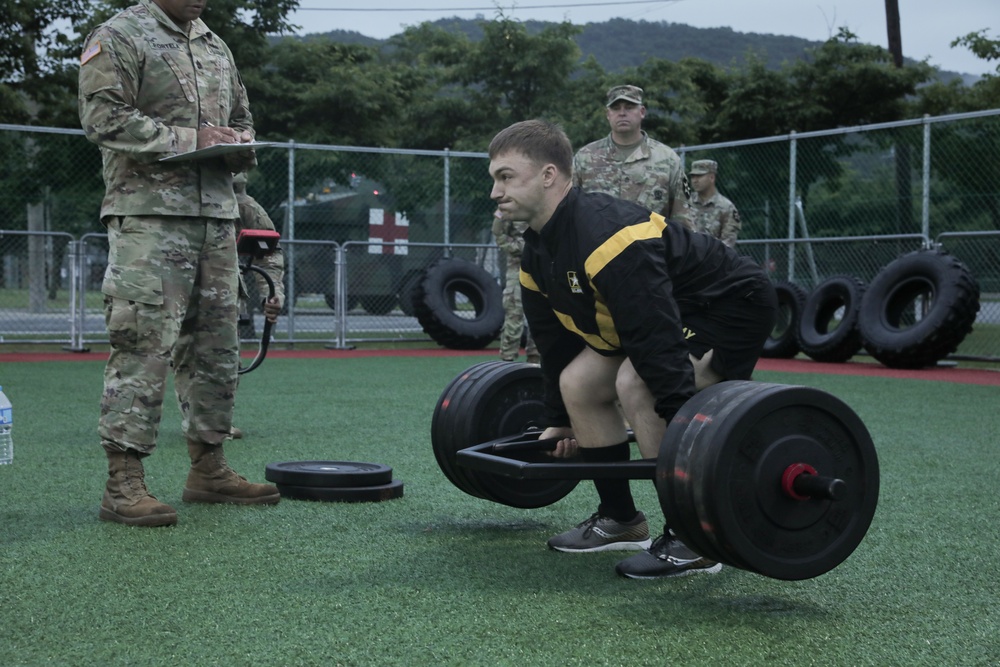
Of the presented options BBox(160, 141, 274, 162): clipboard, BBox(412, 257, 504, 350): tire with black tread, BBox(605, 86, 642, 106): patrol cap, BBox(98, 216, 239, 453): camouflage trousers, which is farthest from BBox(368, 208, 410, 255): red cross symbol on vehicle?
BBox(160, 141, 274, 162): clipboard

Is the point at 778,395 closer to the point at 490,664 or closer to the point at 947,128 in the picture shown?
the point at 490,664

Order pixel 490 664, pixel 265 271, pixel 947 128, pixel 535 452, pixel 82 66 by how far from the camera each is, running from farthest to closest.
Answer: pixel 947 128 → pixel 265 271 → pixel 82 66 → pixel 535 452 → pixel 490 664

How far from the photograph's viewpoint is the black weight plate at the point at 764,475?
2.58 meters

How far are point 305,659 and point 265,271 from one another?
3.64 metres

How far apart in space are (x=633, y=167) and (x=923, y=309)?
18.2 ft

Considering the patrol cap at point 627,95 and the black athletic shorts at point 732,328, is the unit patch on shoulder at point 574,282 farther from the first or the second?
the patrol cap at point 627,95

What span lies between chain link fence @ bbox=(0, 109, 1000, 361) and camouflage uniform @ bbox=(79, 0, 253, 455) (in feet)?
26.5

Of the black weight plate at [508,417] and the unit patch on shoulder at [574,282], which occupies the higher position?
the unit patch on shoulder at [574,282]

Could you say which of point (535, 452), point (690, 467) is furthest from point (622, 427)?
point (690, 467)

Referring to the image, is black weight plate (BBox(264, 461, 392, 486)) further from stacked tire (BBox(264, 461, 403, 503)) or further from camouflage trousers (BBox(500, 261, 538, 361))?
camouflage trousers (BBox(500, 261, 538, 361))

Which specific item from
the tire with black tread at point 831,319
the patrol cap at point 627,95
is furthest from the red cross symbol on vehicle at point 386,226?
the patrol cap at point 627,95

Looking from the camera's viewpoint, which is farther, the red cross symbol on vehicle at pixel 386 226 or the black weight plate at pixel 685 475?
the red cross symbol on vehicle at pixel 386 226

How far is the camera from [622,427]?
331cm

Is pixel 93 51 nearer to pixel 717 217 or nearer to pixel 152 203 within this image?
pixel 152 203
